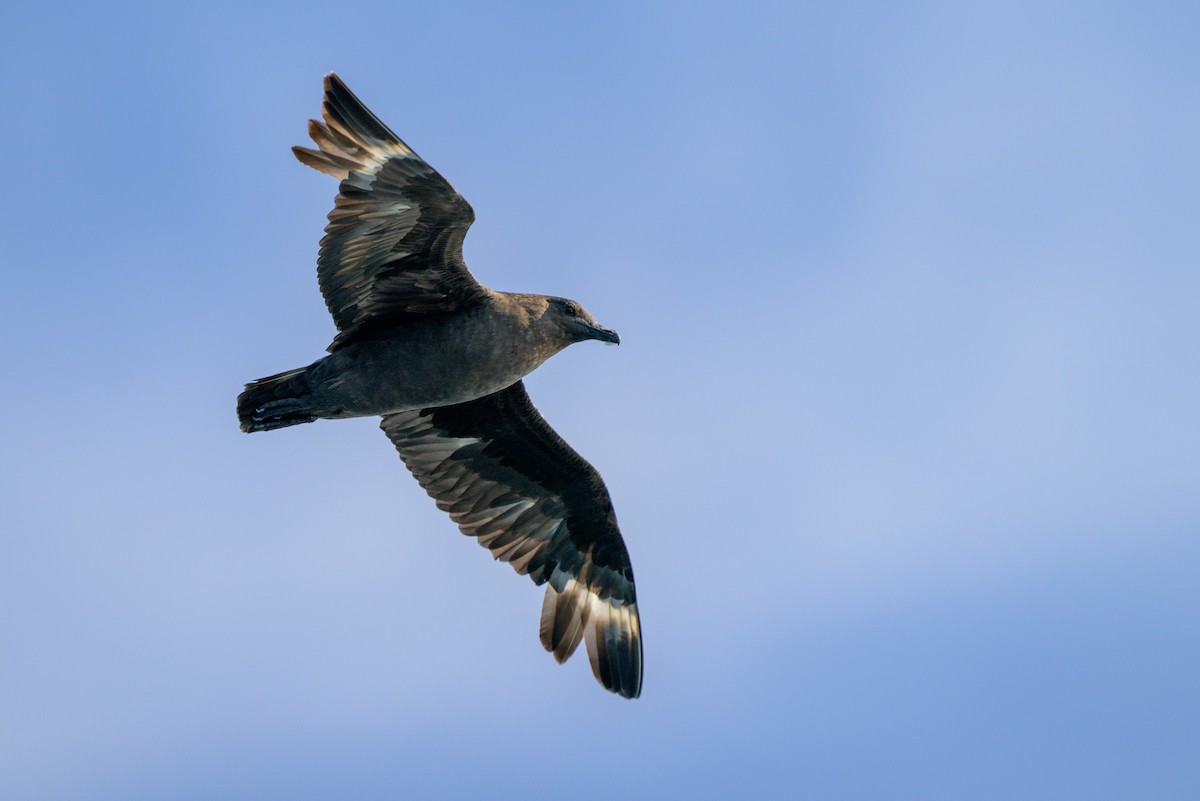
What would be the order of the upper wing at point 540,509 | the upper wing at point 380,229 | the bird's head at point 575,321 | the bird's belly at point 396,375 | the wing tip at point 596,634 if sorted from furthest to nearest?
the wing tip at point 596,634 → the upper wing at point 540,509 → the bird's head at point 575,321 → the bird's belly at point 396,375 → the upper wing at point 380,229

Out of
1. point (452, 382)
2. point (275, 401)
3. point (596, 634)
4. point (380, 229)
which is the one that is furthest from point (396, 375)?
point (596, 634)

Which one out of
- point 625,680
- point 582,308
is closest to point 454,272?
point 582,308

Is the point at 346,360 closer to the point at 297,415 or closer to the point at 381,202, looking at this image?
the point at 297,415

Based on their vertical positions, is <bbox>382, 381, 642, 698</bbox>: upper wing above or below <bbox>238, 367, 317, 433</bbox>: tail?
above

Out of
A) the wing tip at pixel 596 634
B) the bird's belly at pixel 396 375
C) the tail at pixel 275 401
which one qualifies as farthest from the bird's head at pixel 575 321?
the wing tip at pixel 596 634

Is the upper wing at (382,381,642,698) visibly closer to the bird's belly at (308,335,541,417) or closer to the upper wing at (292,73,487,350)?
the bird's belly at (308,335,541,417)

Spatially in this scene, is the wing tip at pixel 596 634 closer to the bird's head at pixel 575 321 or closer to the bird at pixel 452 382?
the bird at pixel 452 382

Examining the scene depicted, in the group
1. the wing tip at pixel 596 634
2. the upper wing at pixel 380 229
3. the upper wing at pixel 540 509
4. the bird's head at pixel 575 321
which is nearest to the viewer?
the upper wing at pixel 380 229

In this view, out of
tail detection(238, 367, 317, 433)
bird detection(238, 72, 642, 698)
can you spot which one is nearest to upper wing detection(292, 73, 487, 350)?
bird detection(238, 72, 642, 698)
